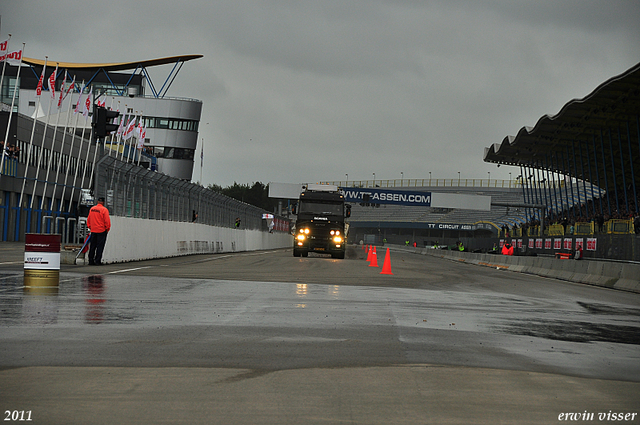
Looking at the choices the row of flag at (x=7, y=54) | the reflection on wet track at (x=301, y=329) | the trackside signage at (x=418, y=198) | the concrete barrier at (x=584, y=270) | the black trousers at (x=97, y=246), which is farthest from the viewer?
the trackside signage at (x=418, y=198)

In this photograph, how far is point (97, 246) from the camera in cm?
2014

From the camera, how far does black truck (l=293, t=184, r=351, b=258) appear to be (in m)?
35.2

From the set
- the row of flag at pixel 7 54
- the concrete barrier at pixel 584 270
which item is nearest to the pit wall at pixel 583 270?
the concrete barrier at pixel 584 270

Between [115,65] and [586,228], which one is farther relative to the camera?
[115,65]

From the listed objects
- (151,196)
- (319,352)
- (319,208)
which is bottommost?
(319,352)

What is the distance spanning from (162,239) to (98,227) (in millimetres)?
9452

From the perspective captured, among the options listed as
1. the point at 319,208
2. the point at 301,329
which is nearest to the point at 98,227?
the point at 301,329

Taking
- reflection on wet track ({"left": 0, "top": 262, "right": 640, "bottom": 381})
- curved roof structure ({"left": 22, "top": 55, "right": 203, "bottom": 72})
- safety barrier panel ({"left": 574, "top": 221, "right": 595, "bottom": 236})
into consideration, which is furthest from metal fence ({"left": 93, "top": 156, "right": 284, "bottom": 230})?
curved roof structure ({"left": 22, "top": 55, "right": 203, "bottom": 72})

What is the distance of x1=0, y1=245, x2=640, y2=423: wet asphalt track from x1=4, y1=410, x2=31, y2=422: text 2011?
11cm

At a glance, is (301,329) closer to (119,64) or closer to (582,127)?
(582,127)

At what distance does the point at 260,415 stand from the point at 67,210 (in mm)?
56670

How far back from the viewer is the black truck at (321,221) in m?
35.2

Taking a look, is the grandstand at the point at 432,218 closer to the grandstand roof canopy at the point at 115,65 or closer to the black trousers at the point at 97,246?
the grandstand roof canopy at the point at 115,65

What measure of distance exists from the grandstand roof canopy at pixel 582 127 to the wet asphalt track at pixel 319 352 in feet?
113
